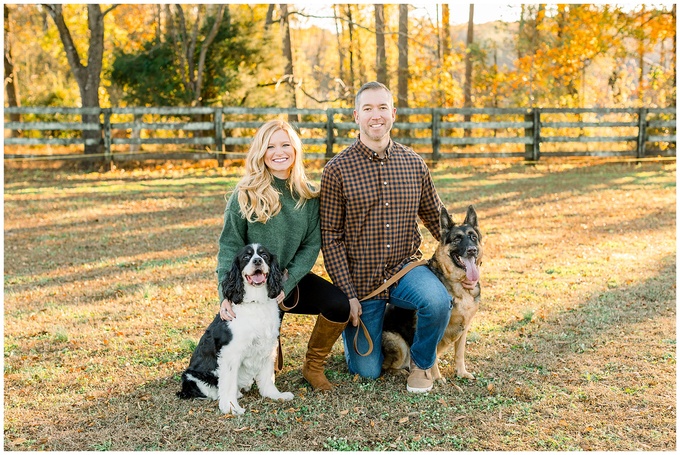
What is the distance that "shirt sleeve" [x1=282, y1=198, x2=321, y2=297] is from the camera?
14.4 ft

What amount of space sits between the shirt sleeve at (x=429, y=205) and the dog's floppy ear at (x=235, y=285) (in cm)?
158

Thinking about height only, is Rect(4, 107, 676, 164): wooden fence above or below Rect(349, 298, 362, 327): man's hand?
above

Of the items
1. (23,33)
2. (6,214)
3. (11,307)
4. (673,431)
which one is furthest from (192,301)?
(23,33)

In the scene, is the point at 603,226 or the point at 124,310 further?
the point at 603,226

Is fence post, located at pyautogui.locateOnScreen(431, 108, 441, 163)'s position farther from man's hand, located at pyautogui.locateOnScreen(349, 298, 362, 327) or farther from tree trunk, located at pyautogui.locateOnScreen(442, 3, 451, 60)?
man's hand, located at pyautogui.locateOnScreen(349, 298, 362, 327)

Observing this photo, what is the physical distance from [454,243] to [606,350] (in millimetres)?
1655

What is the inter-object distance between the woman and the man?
144mm

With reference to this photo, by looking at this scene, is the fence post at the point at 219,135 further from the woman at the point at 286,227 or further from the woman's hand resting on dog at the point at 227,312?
the woman's hand resting on dog at the point at 227,312

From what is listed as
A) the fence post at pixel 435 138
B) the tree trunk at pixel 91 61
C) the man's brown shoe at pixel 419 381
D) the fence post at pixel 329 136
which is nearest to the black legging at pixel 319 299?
the man's brown shoe at pixel 419 381

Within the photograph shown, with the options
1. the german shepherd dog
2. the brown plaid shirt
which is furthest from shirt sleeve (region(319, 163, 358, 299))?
the german shepherd dog

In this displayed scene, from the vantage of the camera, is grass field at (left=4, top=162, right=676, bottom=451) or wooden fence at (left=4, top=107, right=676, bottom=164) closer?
grass field at (left=4, top=162, right=676, bottom=451)

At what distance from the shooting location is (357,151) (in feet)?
15.5

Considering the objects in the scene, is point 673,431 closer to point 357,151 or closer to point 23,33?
point 357,151

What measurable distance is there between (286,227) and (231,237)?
1.26 feet
